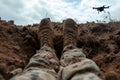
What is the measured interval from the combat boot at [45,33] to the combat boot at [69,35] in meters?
0.22

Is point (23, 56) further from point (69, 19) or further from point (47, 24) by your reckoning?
point (69, 19)

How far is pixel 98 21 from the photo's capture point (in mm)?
5793

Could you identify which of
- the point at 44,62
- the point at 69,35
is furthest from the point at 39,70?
the point at 69,35

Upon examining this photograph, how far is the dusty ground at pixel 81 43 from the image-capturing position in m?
4.11

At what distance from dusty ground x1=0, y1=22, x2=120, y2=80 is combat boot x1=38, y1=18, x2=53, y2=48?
0.37 ft

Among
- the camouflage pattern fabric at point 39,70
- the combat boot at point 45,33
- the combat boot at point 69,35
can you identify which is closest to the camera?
the camouflage pattern fabric at point 39,70

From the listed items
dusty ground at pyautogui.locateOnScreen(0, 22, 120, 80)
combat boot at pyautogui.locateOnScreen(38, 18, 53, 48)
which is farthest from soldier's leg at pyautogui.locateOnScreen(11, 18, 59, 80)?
dusty ground at pyautogui.locateOnScreen(0, 22, 120, 80)

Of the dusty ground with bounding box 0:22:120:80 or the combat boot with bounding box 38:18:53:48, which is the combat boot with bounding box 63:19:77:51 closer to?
the dusty ground with bounding box 0:22:120:80

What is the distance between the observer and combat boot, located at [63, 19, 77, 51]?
4586mm

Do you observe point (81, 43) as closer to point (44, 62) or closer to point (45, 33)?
point (45, 33)

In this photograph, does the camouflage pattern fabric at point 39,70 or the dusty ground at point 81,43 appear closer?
the camouflage pattern fabric at point 39,70

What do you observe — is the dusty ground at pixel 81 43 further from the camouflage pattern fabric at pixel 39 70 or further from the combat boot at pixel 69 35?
the camouflage pattern fabric at pixel 39 70

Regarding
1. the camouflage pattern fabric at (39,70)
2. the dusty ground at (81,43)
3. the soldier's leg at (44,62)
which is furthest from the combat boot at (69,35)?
the camouflage pattern fabric at (39,70)

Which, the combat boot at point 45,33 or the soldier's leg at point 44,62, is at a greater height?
the combat boot at point 45,33
